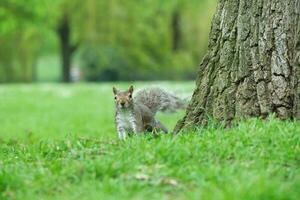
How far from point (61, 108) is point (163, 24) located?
65.8 ft

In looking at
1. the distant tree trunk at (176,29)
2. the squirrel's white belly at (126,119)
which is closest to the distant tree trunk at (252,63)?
the squirrel's white belly at (126,119)

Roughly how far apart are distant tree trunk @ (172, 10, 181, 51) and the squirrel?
30369 millimetres

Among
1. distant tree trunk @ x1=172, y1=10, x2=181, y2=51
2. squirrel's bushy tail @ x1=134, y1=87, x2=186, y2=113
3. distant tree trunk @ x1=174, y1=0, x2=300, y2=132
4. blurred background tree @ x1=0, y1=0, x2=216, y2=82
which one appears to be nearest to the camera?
distant tree trunk @ x1=174, y1=0, x2=300, y2=132

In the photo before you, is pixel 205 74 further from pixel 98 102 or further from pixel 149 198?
pixel 98 102

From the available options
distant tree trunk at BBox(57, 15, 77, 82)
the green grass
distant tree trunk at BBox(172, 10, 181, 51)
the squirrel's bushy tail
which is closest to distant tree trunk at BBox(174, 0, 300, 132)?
the green grass

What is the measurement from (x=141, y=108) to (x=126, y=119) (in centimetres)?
33

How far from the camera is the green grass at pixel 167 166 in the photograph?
4457 millimetres

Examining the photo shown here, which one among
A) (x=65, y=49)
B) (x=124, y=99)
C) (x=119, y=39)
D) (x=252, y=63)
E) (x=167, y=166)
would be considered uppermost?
(x=252, y=63)

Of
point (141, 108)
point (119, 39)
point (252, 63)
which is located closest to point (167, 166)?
point (252, 63)

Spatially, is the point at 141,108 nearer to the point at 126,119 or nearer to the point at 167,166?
the point at 126,119

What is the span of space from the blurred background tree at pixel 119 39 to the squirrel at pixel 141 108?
2617 cm

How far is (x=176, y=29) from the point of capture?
1519 inches

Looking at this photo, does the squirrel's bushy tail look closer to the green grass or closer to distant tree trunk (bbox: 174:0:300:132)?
distant tree trunk (bbox: 174:0:300:132)

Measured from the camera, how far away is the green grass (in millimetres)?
4457
